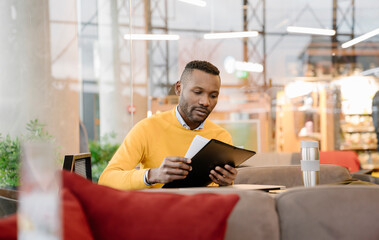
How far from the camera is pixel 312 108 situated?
26.3ft

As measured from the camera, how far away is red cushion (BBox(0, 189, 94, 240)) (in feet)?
2.96

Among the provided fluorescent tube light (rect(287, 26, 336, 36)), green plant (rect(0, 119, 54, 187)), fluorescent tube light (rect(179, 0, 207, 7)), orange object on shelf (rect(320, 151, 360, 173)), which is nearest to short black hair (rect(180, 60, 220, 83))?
green plant (rect(0, 119, 54, 187))

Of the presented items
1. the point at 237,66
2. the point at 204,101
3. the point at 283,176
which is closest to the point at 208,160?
the point at 204,101

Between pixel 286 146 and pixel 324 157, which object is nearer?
pixel 324 157

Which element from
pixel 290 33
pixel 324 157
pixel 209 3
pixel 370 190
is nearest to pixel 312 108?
pixel 290 33

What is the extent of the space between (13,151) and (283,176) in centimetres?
266

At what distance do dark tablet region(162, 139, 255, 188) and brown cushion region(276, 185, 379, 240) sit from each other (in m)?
0.37

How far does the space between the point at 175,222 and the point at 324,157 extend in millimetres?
5423

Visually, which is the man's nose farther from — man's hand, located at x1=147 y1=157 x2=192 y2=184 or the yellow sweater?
man's hand, located at x1=147 y1=157 x2=192 y2=184

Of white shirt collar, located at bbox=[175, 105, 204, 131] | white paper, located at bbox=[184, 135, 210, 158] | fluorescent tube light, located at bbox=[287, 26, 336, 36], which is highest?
fluorescent tube light, located at bbox=[287, 26, 336, 36]

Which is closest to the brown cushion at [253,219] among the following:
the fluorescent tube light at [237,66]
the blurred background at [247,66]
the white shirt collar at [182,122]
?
the white shirt collar at [182,122]

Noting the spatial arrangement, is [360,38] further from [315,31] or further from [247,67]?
[247,67]

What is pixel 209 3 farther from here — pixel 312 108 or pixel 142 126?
pixel 142 126

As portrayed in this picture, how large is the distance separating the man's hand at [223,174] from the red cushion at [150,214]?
70 centimetres
